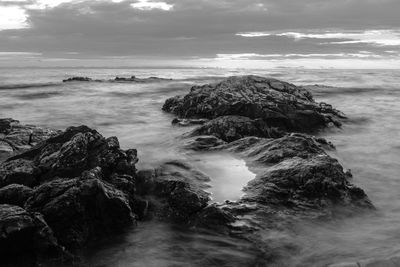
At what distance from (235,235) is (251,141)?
20.6 feet

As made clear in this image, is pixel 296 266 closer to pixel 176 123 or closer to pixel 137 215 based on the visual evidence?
pixel 137 215

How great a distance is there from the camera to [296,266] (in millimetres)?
7707

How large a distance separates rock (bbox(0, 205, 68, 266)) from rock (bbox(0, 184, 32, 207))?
1.07 metres

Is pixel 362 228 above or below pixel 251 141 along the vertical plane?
below

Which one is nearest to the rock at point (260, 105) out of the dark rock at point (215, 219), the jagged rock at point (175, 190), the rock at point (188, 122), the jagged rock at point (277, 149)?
the rock at point (188, 122)

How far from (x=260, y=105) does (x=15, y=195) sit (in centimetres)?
1385

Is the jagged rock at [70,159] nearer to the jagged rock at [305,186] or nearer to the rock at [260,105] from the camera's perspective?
the jagged rock at [305,186]

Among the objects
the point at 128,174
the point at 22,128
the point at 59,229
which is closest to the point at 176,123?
the point at 22,128

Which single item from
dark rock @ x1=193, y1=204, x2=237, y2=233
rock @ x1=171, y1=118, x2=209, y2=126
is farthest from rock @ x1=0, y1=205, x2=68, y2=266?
rock @ x1=171, y1=118, x2=209, y2=126

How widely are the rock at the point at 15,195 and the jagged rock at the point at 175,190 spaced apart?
272cm

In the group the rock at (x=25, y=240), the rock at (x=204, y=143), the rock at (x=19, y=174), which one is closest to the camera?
the rock at (x=25, y=240)

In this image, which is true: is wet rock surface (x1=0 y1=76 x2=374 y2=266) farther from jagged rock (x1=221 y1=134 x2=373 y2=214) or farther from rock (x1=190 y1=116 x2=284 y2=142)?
rock (x1=190 y1=116 x2=284 y2=142)

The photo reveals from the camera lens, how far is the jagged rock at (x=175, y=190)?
9648 millimetres

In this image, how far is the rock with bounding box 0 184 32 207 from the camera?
8.70 meters
